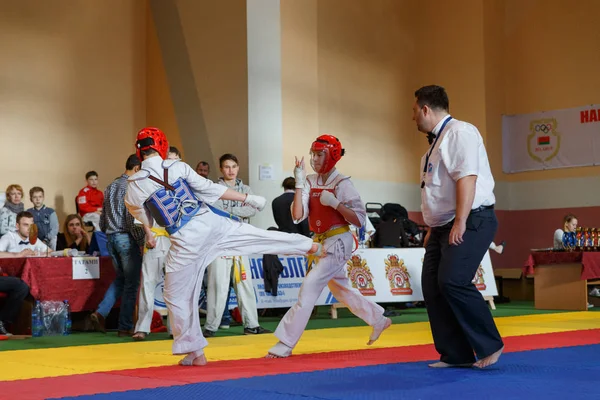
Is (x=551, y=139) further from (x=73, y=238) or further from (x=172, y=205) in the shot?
(x=172, y=205)

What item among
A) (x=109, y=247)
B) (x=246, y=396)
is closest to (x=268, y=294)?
(x=109, y=247)

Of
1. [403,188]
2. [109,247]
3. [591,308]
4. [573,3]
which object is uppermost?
[573,3]

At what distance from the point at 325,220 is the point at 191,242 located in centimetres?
121

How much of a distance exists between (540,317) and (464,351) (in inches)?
234

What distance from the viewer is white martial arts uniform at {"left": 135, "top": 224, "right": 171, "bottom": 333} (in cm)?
845

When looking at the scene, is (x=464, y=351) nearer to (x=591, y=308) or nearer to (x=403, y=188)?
(x=591, y=308)

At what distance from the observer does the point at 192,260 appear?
19.1 feet

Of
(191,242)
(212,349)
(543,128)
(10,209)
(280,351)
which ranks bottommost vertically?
(212,349)

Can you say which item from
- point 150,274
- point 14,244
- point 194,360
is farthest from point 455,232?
point 14,244

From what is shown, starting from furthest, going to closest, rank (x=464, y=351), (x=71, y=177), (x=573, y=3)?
1. (x=573, y=3)
2. (x=71, y=177)
3. (x=464, y=351)

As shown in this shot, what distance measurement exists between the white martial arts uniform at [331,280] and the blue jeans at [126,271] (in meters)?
2.96

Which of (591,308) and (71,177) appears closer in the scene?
(591,308)

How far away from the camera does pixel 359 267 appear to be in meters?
11.4

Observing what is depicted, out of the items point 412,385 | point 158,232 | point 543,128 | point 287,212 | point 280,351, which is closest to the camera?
point 412,385
